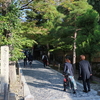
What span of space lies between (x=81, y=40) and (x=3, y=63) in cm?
545

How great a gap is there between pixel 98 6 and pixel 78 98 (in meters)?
15.7

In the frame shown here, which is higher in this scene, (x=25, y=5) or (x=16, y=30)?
(x=25, y=5)

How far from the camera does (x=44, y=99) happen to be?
5938 mm

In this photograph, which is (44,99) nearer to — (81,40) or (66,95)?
(66,95)

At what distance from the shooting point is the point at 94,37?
886 cm

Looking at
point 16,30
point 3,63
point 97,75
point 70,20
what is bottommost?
point 97,75

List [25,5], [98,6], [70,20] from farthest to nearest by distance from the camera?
[98,6], [70,20], [25,5]

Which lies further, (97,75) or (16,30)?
(97,75)

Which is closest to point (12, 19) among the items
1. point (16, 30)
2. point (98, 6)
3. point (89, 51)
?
point (16, 30)

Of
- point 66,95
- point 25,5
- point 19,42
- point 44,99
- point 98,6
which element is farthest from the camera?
point 98,6

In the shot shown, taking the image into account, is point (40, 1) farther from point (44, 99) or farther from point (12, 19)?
point (44, 99)

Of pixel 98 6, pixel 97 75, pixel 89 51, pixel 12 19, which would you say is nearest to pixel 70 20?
pixel 89 51

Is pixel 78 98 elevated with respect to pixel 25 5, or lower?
lower

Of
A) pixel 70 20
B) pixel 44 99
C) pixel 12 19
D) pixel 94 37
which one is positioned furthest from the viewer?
pixel 70 20
